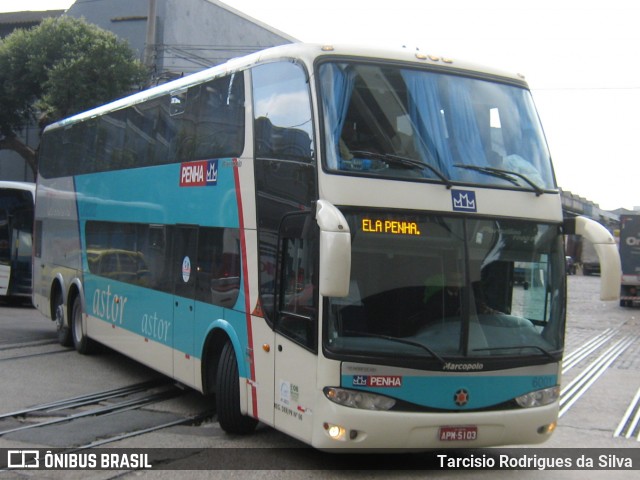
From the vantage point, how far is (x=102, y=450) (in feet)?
27.3

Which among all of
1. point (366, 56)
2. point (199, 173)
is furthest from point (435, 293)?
point (199, 173)

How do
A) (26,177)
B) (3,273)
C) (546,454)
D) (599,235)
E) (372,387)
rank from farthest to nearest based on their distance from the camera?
(26,177)
(3,273)
(546,454)
(599,235)
(372,387)

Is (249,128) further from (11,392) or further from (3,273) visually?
(3,273)

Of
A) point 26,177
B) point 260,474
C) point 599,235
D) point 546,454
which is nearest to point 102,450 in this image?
point 260,474

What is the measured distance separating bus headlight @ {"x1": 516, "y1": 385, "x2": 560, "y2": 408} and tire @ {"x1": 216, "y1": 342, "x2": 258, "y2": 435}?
274 cm

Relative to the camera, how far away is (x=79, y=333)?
14.8 meters

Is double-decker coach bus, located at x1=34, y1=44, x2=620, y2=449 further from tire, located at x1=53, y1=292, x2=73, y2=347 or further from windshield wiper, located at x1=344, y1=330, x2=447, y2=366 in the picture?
tire, located at x1=53, y1=292, x2=73, y2=347

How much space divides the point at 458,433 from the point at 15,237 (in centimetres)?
1882

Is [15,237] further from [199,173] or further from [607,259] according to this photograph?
[607,259]

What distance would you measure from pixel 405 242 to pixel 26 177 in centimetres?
3708

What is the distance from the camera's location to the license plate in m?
7.31

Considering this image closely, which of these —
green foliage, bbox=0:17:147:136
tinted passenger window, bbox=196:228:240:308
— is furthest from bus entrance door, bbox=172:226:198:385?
green foliage, bbox=0:17:147:136

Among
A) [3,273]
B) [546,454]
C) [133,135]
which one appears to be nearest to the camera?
[546,454]

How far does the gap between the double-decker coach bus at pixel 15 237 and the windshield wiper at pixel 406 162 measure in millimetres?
18191
